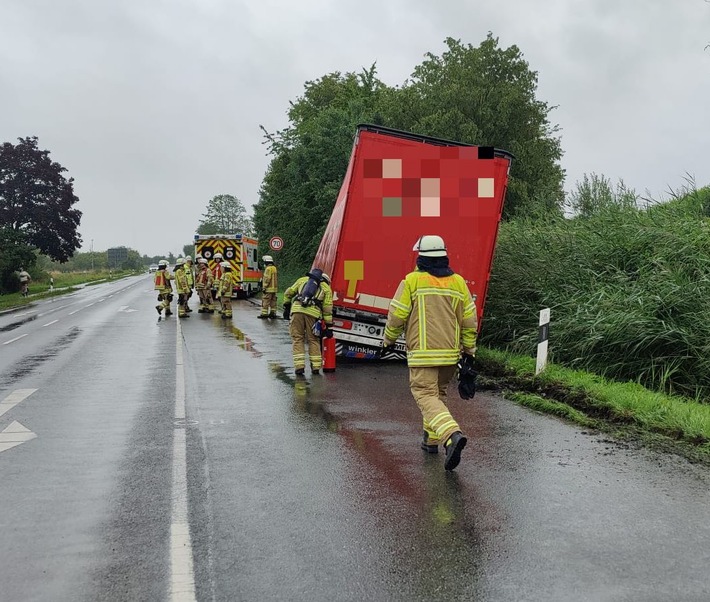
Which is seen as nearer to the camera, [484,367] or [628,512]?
[628,512]

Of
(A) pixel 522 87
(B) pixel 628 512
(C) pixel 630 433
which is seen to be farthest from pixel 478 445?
(A) pixel 522 87

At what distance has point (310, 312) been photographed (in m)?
10.5

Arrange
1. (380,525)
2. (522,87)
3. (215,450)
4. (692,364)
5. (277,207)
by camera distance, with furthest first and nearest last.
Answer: (522,87)
(277,207)
(692,364)
(215,450)
(380,525)

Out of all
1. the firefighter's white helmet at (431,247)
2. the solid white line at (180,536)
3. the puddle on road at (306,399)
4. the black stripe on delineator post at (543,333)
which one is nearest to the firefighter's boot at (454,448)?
the firefighter's white helmet at (431,247)

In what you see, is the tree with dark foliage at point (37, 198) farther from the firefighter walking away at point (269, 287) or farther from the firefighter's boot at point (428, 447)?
the firefighter's boot at point (428, 447)

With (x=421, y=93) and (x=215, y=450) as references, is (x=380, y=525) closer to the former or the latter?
(x=215, y=450)

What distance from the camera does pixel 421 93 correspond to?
140ft

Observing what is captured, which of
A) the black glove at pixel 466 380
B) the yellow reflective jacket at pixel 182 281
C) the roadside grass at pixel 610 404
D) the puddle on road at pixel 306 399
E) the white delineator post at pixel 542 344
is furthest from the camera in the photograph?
the yellow reflective jacket at pixel 182 281

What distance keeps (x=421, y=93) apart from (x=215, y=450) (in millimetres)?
39445

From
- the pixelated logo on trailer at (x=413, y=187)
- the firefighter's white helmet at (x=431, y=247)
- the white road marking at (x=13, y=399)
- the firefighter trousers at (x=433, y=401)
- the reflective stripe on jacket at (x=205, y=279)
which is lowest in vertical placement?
the white road marking at (x=13, y=399)

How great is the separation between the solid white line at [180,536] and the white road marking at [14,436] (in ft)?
4.62

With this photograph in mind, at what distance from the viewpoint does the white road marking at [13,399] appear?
26.9 feet

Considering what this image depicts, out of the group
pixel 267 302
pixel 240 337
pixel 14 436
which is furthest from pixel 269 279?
pixel 14 436

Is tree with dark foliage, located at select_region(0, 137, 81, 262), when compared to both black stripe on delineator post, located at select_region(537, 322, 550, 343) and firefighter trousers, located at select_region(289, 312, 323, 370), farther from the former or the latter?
black stripe on delineator post, located at select_region(537, 322, 550, 343)
